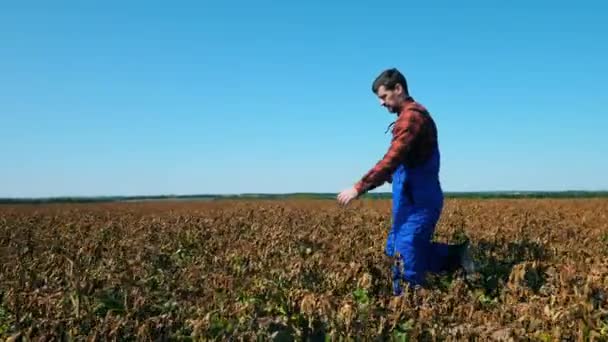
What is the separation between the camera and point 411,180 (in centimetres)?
568

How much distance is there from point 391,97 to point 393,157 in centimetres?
71

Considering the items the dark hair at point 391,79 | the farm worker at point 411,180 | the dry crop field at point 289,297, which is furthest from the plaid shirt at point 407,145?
the dry crop field at point 289,297

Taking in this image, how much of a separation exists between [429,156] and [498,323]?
2.27 meters

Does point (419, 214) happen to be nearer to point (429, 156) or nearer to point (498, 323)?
point (429, 156)

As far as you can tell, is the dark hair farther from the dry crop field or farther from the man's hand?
the dry crop field

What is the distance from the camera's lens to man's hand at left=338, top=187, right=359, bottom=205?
206 inches

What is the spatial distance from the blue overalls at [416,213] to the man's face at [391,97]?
0.59 meters

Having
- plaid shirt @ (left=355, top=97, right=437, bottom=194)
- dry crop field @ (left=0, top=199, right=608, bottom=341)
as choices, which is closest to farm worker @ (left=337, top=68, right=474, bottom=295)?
plaid shirt @ (left=355, top=97, right=437, bottom=194)

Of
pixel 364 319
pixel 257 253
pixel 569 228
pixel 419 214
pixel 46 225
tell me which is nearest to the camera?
pixel 364 319

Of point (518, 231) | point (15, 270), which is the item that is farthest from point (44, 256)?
point (518, 231)

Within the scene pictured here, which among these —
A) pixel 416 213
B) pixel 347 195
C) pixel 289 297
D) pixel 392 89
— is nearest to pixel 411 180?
pixel 416 213

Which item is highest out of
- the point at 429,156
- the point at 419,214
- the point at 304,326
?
the point at 429,156

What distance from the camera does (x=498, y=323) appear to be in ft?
12.2

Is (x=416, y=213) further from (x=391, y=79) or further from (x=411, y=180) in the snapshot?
(x=391, y=79)
